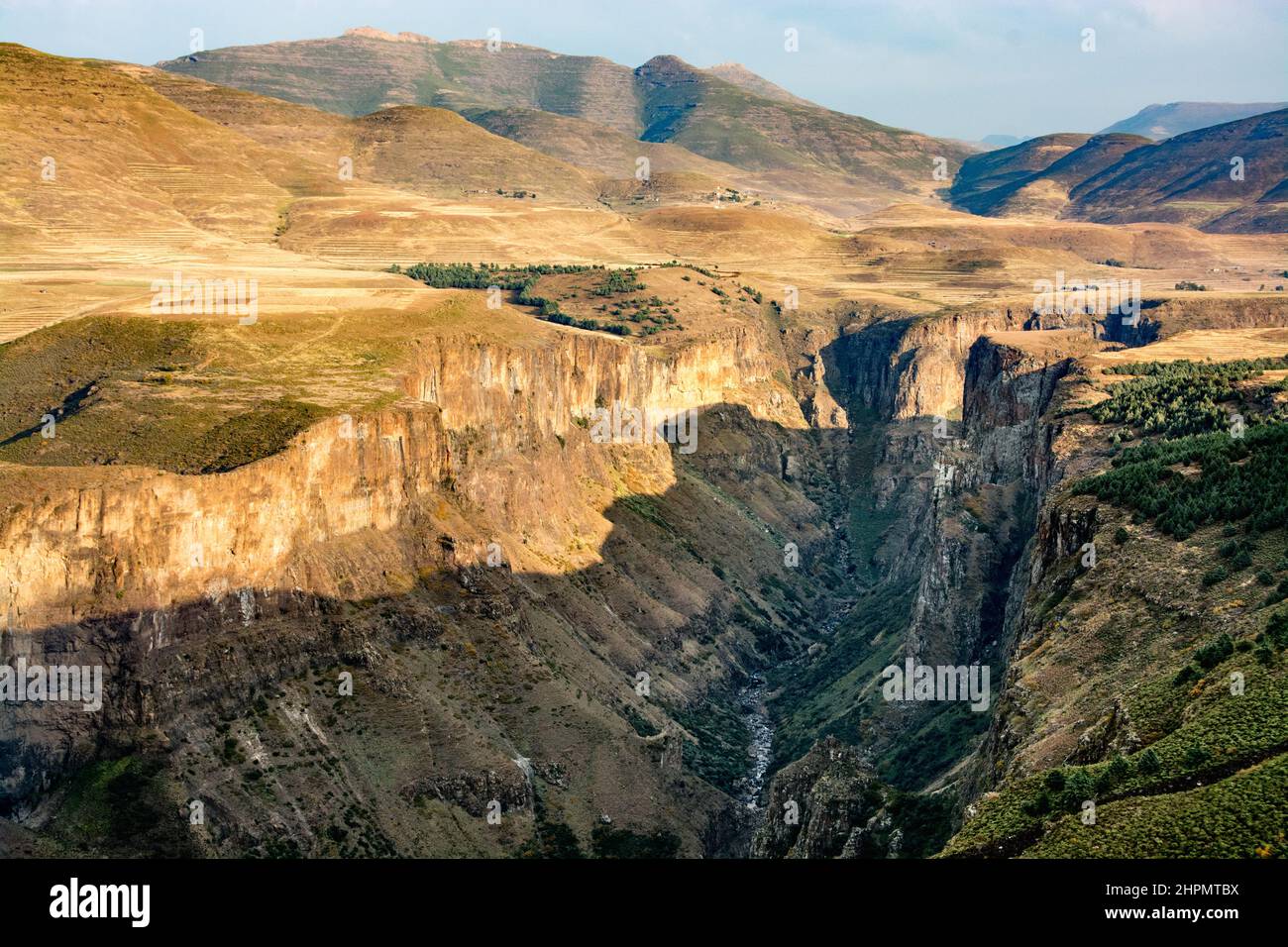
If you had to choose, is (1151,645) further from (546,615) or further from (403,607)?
(546,615)

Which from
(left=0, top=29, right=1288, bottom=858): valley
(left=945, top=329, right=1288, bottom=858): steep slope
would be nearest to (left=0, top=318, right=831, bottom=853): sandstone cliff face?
(left=0, top=29, right=1288, bottom=858): valley

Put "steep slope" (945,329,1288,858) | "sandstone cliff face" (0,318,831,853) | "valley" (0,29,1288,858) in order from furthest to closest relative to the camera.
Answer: "sandstone cliff face" (0,318,831,853) → "valley" (0,29,1288,858) → "steep slope" (945,329,1288,858)

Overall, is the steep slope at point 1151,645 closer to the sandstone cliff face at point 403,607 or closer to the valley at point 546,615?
the valley at point 546,615

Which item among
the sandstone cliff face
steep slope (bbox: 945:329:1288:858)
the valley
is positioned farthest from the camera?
the sandstone cliff face

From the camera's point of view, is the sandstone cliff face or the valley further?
the sandstone cliff face

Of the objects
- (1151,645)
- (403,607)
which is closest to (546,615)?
(403,607)

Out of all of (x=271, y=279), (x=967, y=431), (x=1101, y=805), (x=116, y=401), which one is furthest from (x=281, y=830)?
(x=271, y=279)

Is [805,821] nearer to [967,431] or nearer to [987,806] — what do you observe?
[987,806]

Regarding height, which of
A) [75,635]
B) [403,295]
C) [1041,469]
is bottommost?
[75,635]

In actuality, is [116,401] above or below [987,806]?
above

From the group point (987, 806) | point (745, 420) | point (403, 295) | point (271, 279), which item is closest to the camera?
point (987, 806)

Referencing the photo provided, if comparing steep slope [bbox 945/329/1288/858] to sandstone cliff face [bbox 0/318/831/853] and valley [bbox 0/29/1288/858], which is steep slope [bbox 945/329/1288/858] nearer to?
valley [bbox 0/29/1288/858]
